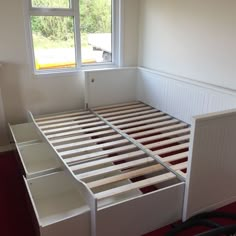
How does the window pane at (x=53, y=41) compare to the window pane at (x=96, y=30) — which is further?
the window pane at (x=96, y=30)

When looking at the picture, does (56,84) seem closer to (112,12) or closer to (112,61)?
(112,61)

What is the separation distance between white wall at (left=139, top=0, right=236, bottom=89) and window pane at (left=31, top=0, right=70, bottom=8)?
0.96 m

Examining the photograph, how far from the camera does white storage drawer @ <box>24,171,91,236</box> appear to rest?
1493mm

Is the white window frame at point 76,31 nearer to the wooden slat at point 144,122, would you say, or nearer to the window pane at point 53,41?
the window pane at point 53,41

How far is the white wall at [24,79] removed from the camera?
2803 mm

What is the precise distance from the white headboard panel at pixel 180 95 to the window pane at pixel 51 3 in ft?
3.91

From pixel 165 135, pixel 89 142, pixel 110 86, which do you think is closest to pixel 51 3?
pixel 110 86

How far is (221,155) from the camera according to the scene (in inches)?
72.4

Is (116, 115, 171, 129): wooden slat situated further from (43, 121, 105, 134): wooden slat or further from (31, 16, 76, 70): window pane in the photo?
(31, 16, 76, 70): window pane

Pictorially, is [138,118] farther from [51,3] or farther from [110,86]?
[51,3]

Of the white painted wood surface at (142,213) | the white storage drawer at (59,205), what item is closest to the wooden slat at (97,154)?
the white storage drawer at (59,205)

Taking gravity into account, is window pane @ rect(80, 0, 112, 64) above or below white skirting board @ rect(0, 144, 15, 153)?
above

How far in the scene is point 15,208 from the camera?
6.74ft

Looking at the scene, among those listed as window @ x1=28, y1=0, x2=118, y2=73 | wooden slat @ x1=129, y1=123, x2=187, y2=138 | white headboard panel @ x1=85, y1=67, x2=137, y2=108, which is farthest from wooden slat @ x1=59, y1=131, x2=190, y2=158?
window @ x1=28, y1=0, x2=118, y2=73
